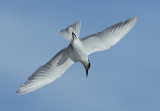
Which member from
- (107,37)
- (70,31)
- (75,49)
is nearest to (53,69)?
(75,49)

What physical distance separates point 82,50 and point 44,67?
4.36 feet

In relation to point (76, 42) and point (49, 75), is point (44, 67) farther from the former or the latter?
point (76, 42)

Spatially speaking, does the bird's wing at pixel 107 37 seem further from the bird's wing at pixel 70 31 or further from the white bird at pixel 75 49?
the bird's wing at pixel 70 31

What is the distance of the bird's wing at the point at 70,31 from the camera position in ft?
54.4

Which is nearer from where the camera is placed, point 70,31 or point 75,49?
point 70,31

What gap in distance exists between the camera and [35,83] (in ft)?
55.0

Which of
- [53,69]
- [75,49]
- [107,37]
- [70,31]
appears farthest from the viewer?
[53,69]

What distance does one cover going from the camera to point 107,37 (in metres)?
17.1

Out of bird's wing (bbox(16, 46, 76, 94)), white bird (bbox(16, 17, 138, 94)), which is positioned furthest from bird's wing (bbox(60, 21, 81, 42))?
bird's wing (bbox(16, 46, 76, 94))

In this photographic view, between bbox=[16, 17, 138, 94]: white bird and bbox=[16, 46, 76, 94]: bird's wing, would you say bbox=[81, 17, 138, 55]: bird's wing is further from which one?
bbox=[16, 46, 76, 94]: bird's wing

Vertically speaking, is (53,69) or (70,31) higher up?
(70,31)

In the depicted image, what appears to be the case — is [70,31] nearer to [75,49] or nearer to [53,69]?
[75,49]

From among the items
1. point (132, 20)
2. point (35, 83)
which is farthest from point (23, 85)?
point (132, 20)

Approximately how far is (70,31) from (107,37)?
1272 mm
